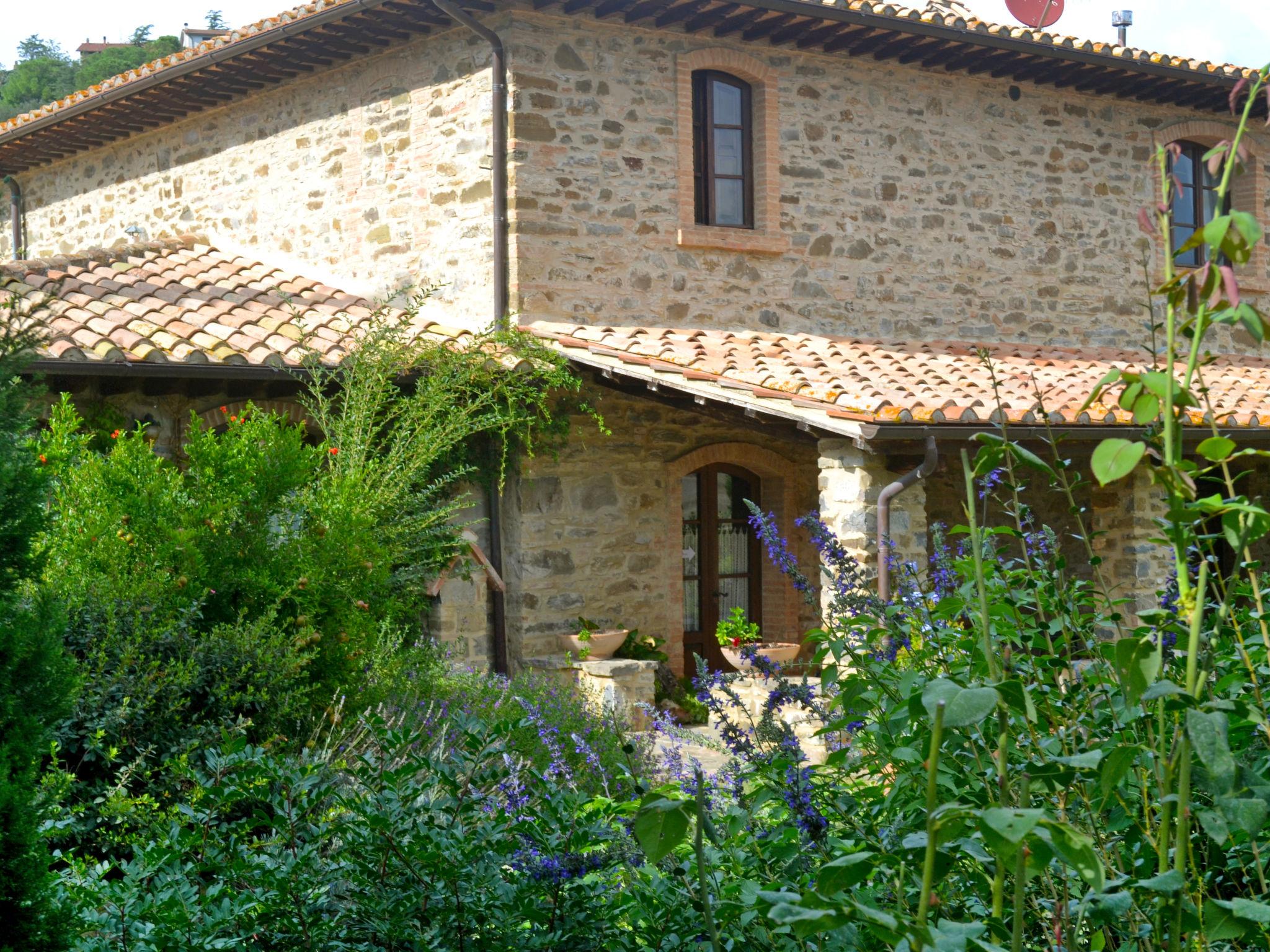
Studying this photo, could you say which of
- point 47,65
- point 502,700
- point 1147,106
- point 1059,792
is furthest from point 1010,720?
point 47,65

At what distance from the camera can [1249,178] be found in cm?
1264

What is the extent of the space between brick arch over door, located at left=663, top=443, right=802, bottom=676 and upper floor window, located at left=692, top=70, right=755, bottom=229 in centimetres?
176

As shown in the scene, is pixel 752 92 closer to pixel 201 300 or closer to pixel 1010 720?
pixel 201 300

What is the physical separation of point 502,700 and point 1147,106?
8461 mm

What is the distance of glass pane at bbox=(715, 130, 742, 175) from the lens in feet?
32.9

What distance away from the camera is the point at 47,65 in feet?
101

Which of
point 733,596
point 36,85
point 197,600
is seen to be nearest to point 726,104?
point 733,596

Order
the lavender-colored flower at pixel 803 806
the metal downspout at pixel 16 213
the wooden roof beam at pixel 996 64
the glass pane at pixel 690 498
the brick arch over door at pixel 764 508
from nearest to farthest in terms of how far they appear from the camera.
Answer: the lavender-colored flower at pixel 803 806 < the brick arch over door at pixel 764 508 < the glass pane at pixel 690 498 < the wooden roof beam at pixel 996 64 < the metal downspout at pixel 16 213

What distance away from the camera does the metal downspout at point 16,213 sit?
13844mm

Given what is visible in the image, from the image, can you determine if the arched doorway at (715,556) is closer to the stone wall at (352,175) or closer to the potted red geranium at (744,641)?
the potted red geranium at (744,641)

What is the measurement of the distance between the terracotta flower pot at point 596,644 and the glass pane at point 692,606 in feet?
3.18

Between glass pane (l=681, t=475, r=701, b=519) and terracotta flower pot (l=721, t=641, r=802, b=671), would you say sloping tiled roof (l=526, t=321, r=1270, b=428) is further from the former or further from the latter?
terracotta flower pot (l=721, t=641, r=802, b=671)

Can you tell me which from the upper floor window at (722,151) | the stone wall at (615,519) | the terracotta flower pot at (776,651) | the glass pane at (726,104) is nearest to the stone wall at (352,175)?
the stone wall at (615,519)

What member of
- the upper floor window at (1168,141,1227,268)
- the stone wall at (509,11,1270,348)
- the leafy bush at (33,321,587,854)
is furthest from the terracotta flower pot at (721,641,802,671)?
the upper floor window at (1168,141,1227,268)
